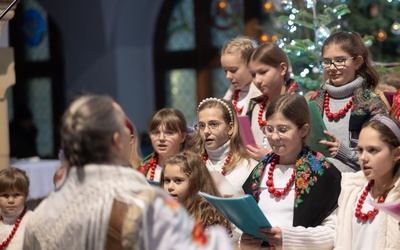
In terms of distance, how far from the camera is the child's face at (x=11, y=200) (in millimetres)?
5544

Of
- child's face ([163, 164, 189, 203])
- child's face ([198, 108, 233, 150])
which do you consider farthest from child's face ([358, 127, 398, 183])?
child's face ([198, 108, 233, 150])

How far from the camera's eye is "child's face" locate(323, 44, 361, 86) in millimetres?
5270

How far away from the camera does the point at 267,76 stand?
5590 millimetres

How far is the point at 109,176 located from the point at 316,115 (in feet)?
7.07

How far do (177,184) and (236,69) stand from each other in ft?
4.93

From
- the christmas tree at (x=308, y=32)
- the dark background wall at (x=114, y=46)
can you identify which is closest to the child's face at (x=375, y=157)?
the christmas tree at (x=308, y=32)

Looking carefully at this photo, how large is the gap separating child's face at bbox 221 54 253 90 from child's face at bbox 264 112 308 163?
1.36 metres

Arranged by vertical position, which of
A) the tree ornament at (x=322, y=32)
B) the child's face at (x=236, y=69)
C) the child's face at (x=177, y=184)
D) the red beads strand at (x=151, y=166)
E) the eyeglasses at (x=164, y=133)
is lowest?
the red beads strand at (x=151, y=166)

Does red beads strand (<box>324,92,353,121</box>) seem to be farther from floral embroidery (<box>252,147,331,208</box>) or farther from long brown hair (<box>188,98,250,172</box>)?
floral embroidery (<box>252,147,331,208</box>)

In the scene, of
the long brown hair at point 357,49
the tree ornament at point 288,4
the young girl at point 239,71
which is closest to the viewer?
the long brown hair at point 357,49

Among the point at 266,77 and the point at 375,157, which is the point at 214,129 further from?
the point at 375,157

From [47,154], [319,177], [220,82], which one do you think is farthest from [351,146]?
[47,154]

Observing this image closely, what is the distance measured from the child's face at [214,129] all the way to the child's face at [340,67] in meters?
0.62

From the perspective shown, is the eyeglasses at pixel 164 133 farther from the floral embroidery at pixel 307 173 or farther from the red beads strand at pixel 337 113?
the floral embroidery at pixel 307 173
